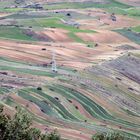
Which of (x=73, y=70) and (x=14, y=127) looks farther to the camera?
(x=73, y=70)

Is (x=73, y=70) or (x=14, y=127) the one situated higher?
(x=14, y=127)

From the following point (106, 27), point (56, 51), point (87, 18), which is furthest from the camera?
point (87, 18)

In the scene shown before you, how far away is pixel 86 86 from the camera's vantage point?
78.2 metres

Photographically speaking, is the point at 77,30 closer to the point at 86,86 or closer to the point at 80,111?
the point at 86,86

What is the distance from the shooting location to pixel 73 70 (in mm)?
86562

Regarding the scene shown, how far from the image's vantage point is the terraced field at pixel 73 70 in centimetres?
6391

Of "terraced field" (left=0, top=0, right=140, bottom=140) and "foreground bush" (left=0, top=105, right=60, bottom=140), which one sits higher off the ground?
"foreground bush" (left=0, top=105, right=60, bottom=140)

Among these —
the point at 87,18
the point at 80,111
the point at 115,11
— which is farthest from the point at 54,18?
the point at 80,111

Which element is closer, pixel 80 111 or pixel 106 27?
pixel 80 111

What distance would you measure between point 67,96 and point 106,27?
241 ft

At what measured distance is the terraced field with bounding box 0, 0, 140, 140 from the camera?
6391 cm

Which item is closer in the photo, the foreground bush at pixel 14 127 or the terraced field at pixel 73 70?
the foreground bush at pixel 14 127

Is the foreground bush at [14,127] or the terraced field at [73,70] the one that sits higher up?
the foreground bush at [14,127]

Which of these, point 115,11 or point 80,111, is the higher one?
point 80,111
